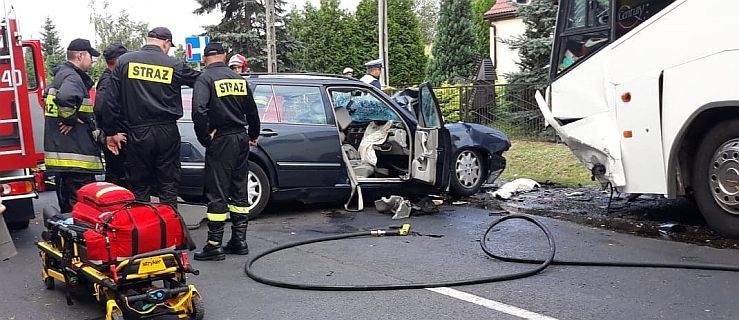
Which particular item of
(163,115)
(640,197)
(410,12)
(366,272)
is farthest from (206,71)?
(410,12)

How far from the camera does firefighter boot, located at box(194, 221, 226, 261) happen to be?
21.5 ft

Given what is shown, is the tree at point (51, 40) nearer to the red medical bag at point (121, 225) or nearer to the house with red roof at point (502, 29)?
the house with red roof at point (502, 29)

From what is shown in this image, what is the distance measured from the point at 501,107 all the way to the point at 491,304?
43.3 ft

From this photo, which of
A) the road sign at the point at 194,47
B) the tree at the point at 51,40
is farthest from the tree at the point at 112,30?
the road sign at the point at 194,47

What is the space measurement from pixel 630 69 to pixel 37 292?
18.8ft

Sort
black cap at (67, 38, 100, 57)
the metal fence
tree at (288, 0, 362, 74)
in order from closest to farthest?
1. black cap at (67, 38, 100, 57)
2. the metal fence
3. tree at (288, 0, 362, 74)

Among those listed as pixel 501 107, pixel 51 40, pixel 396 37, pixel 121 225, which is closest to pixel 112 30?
pixel 51 40

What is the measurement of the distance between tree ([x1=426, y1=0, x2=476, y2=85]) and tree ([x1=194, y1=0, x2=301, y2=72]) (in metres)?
5.27

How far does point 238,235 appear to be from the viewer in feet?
22.0

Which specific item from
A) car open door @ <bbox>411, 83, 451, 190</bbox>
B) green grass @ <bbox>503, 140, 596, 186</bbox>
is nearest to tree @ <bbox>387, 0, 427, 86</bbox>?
green grass @ <bbox>503, 140, 596, 186</bbox>

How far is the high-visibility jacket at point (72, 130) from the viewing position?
23.5ft

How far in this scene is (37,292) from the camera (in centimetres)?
564

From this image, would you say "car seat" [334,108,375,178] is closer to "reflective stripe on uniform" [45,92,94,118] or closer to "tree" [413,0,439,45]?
"reflective stripe on uniform" [45,92,94,118]

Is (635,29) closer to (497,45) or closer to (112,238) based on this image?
(112,238)
